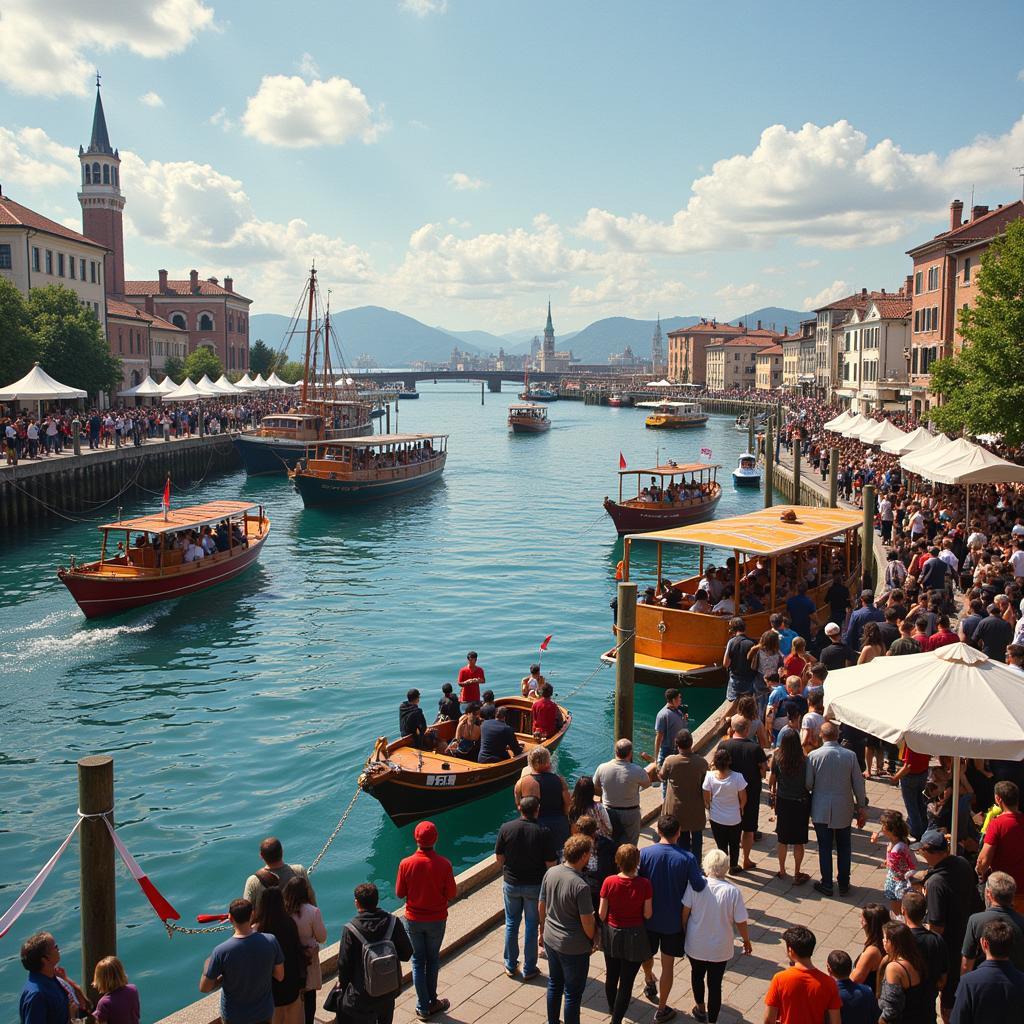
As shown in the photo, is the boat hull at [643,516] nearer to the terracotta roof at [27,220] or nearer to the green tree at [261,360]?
the terracotta roof at [27,220]

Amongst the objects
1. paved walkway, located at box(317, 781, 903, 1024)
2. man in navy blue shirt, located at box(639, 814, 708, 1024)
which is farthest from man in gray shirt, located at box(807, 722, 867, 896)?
man in navy blue shirt, located at box(639, 814, 708, 1024)

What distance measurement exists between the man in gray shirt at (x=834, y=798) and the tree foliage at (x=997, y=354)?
21369 mm

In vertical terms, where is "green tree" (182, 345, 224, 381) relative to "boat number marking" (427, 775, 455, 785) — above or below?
above

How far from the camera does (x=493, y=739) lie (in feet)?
43.8

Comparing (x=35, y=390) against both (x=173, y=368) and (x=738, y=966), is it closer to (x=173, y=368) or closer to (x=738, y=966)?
(x=738, y=966)

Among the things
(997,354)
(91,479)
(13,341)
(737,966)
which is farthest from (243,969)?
(13,341)

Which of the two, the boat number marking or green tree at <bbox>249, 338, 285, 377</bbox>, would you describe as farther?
green tree at <bbox>249, 338, 285, 377</bbox>

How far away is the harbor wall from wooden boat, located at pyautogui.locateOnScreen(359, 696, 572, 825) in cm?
3049

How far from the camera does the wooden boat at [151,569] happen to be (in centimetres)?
2602

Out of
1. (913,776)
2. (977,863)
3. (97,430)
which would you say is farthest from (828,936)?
(97,430)

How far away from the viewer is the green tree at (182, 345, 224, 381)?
9334 cm

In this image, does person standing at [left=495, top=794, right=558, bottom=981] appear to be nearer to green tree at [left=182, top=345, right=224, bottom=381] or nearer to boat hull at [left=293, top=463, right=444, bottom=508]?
boat hull at [left=293, top=463, right=444, bottom=508]

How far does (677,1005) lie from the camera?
777 cm

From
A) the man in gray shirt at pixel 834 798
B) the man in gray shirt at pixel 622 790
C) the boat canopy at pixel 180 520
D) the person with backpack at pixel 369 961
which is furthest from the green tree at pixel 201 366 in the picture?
the person with backpack at pixel 369 961
